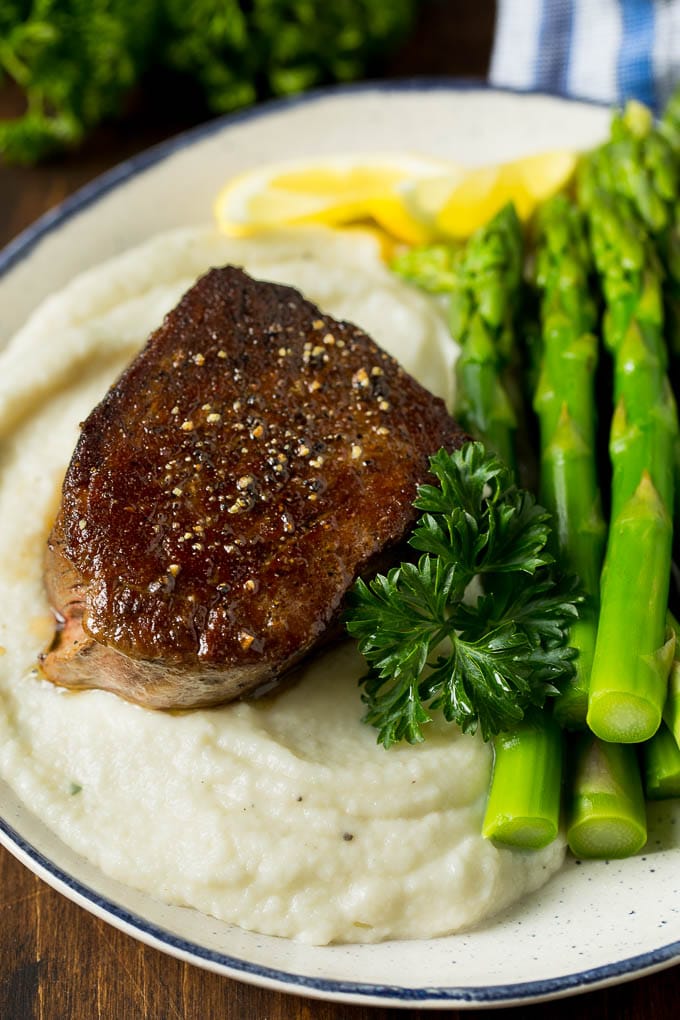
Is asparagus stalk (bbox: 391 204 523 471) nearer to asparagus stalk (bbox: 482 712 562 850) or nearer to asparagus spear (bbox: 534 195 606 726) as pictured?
asparagus spear (bbox: 534 195 606 726)

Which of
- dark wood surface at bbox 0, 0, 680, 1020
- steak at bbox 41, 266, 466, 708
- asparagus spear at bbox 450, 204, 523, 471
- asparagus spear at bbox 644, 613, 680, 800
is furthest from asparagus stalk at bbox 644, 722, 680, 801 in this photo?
asparagus spear at bbox 450, 204, 523, 471

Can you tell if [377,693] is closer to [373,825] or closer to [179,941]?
[373,825]

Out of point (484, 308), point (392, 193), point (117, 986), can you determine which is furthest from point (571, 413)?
point (117, 986)

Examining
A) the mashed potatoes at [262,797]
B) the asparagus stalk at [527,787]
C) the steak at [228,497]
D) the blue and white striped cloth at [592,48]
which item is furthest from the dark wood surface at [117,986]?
the blue and white striped cloth at [592,48]

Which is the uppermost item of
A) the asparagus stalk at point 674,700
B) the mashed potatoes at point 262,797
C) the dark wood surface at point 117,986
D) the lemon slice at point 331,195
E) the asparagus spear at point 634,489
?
the lemon slice at point 331,195

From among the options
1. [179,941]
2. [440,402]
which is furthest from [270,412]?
[179,941]

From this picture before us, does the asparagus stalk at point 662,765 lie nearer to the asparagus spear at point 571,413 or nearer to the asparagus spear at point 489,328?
the asparagus spear at point 571,413
